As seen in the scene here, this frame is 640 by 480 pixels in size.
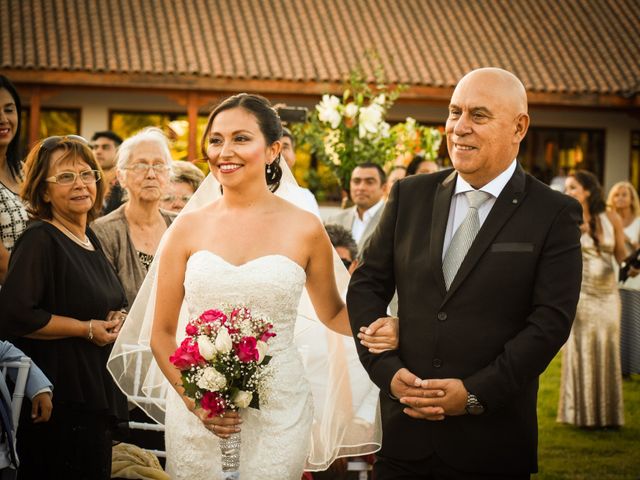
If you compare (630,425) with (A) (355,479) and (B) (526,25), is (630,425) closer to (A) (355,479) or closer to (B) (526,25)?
(A) (355,479)

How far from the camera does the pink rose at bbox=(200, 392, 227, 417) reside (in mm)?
3781

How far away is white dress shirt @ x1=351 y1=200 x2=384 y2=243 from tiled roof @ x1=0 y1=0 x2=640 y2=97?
11276mm

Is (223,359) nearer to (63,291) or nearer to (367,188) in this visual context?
(63,291)

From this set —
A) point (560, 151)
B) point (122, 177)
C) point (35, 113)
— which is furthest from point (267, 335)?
point (560, 151)

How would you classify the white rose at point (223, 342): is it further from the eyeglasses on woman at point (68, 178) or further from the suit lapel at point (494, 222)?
the eyeglasses on woman at point (68, 178)

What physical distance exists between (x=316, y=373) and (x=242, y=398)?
3.90 ft

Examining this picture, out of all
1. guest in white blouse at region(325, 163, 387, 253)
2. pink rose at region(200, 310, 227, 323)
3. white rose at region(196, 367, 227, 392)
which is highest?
guest in white blouse at region(325, 163, 387, 253)

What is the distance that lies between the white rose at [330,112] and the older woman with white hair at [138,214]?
323cm

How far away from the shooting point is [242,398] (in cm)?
381

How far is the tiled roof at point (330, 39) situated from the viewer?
21.3 meters

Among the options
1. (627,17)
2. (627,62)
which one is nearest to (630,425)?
(627,62)

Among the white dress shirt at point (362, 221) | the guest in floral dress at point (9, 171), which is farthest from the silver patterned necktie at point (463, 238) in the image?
the white dress shirt at point (362, 221)

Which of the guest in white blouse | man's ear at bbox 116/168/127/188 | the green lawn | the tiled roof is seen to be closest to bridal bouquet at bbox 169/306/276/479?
man's ear at bbox 116/168/127/188

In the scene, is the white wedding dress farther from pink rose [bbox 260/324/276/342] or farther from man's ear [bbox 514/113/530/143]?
man's ear [bbox 514/113/530/143]
